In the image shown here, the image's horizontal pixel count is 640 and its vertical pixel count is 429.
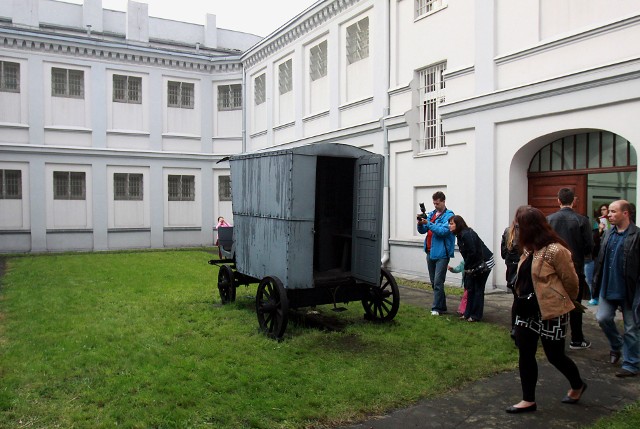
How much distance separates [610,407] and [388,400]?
2097 millimetres

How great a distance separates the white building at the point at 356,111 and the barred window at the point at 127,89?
7.5 inches

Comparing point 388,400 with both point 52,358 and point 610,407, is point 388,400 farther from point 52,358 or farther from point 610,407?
point 52,358

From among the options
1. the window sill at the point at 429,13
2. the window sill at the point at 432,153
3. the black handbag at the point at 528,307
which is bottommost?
the black handbag at the point at 528,307

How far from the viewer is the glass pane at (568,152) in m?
10.7

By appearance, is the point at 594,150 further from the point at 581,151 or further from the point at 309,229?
the point at 309,229

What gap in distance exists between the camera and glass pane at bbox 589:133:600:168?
10.1 metres

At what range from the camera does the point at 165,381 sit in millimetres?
5891

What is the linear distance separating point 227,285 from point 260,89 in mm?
15865

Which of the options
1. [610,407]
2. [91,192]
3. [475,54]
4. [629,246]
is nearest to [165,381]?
[610,407]

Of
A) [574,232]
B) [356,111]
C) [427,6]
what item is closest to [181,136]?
[356,111]

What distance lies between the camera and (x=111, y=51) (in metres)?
23.5

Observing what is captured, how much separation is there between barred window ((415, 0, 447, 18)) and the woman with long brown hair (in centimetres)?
1008

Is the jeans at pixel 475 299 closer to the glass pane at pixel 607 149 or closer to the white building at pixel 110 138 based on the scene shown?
the glass pane at pixel 607 149

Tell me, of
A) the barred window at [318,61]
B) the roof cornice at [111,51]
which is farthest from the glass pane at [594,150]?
the roof cornice at [111,51]
